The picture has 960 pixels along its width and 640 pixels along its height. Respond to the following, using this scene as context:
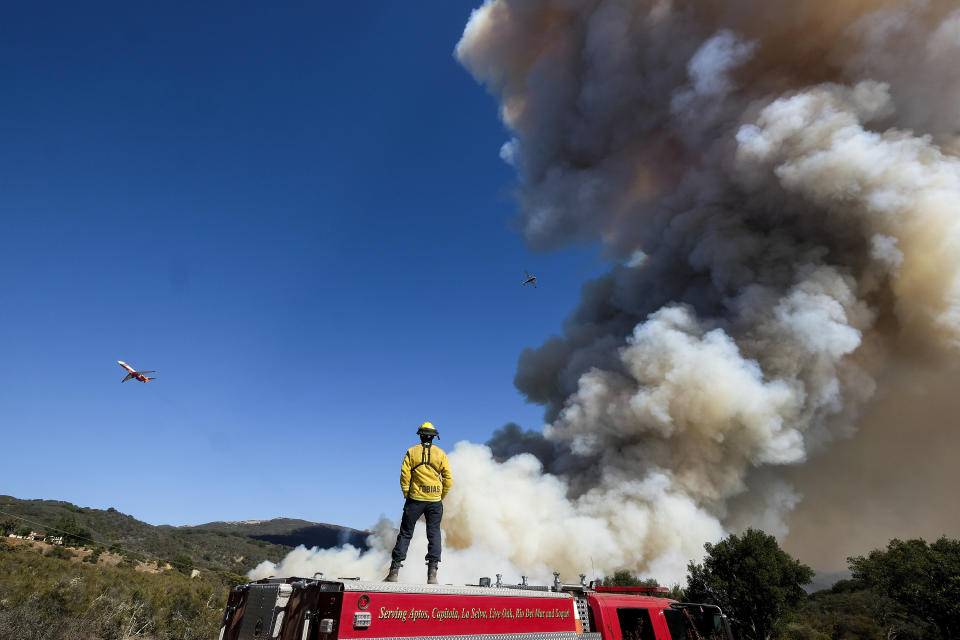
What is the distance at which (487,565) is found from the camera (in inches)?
770

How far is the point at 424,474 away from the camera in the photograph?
630 cm

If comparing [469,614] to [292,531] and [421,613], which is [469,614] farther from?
[292,531]

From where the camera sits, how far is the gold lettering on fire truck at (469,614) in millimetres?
4516

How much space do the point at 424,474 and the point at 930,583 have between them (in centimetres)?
2176

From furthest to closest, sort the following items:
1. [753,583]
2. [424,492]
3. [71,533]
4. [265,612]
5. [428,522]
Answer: [71,533]
[753,583]
[428,522]
[424,492]
[265,612]

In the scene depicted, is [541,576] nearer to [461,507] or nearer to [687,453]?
[461,507]

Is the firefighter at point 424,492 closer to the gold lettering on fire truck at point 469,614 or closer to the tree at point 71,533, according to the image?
the gold lettering on fire truck at point 469,614

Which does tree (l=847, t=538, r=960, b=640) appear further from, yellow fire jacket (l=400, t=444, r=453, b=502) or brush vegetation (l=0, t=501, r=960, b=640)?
yellow fire jacket (l=400, t=444, r=453, b=502)

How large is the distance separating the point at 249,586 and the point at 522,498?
2054 cm

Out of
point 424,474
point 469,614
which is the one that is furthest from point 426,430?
point 469,614

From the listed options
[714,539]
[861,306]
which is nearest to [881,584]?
[714,539]

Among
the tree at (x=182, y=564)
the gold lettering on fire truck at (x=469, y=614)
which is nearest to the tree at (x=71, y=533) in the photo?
the tree at (x=182, y=564)

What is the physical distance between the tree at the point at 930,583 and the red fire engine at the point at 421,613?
58.0 ft

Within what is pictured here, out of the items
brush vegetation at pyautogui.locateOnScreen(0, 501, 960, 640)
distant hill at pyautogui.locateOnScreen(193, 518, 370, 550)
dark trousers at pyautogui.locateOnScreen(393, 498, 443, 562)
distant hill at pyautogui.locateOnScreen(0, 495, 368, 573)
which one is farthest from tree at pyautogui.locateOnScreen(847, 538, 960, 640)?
distant hill at pyautogui.locateOnScreen(193, 518, 370, 550)
